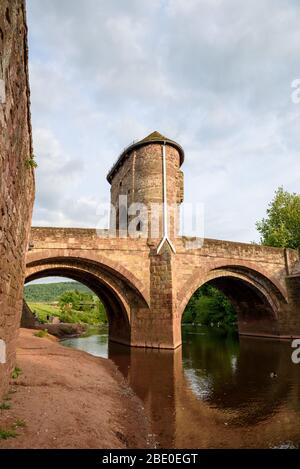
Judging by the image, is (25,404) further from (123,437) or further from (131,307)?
(131,307)

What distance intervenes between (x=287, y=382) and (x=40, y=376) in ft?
25.3

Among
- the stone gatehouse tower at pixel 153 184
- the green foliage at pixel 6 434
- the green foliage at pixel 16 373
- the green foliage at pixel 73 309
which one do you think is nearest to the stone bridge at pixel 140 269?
the stone gatehouse tower at pixel 153 184

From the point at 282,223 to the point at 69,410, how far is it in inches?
1171

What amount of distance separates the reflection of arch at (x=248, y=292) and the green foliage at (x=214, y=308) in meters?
9.23

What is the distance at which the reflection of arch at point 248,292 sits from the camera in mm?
18781

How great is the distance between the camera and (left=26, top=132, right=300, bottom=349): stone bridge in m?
16.4

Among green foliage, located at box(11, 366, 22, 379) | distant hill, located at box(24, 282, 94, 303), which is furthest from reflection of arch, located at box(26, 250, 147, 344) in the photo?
distant hill, located at box(24, 282, 94, 303)

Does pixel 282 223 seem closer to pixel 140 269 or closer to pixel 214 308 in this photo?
pixel 214 308

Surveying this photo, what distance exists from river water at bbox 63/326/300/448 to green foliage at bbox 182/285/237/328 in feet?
61.9

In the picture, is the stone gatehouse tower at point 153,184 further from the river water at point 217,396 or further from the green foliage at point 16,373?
the green foliage at point 16,373

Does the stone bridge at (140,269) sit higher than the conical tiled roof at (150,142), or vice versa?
the conical tiled roof at (150,142)

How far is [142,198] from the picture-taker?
1961cm

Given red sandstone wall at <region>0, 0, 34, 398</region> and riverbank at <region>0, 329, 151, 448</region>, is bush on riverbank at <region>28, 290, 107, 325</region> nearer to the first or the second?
riverbank at <region>0, 329, 151, 448</region>
